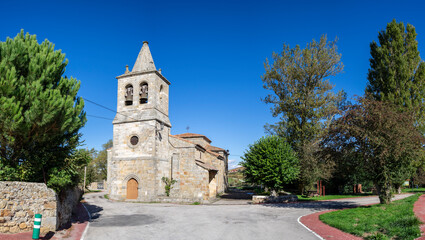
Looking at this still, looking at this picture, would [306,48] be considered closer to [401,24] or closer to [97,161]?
[401,24]

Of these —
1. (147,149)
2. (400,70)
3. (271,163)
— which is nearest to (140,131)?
(147,149)

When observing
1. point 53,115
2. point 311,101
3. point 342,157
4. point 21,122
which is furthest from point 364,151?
point 21,122

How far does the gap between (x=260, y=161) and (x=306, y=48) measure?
1418 cm

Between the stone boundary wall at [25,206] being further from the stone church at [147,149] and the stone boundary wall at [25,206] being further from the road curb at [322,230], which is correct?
the stone church at [147,149]

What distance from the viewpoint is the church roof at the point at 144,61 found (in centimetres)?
2925

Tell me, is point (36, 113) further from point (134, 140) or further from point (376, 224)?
point (134, 140)

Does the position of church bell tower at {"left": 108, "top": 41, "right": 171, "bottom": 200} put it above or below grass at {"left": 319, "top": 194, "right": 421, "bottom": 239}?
above

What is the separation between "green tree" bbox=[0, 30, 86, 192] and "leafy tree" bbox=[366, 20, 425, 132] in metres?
28.2

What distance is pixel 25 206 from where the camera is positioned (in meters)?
10.4

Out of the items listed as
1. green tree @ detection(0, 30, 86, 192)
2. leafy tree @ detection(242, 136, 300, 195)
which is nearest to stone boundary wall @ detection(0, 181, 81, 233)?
green tree @ detection(0, 30, 86, 192)

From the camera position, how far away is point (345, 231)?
1140cm

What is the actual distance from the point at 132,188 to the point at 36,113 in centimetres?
1728

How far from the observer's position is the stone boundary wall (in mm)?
9938

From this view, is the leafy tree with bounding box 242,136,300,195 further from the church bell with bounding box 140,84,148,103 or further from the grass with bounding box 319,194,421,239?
the church bell with bounding box 140,84,148,103
